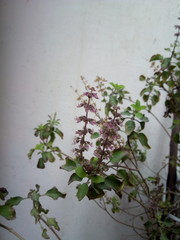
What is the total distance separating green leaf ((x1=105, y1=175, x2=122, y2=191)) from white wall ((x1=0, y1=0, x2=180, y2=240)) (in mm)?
594

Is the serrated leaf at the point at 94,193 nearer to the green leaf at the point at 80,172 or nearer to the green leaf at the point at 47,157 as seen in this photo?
the green leaf at the point at 80,172

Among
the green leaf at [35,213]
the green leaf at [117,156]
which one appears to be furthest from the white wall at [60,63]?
the green leaf at [117,156]

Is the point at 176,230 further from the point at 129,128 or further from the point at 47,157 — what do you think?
the point at 47,157

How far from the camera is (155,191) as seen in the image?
1.37 metres

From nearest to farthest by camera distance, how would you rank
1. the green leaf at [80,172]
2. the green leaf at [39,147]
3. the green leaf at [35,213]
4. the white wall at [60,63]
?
the green leaf at [80,172] → the green leaf at [35,213] → the green leaf at [39,147] → the white wall at [60,63]

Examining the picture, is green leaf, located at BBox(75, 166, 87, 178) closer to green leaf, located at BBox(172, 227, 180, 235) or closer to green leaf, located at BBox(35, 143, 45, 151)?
green leaf, located at BBox(35, 143, 45, 151)

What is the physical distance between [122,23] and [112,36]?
98 millimetres

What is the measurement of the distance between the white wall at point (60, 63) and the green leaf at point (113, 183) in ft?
1.95

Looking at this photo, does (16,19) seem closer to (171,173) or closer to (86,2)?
(86,2)

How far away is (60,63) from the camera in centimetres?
125

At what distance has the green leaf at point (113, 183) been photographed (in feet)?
2.47

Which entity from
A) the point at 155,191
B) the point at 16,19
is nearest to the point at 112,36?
the point at 16,19

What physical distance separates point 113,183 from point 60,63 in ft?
2.48

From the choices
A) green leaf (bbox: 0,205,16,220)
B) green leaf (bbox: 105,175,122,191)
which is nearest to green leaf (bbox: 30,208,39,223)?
green leaf (bbox: 0,205,16,220)
